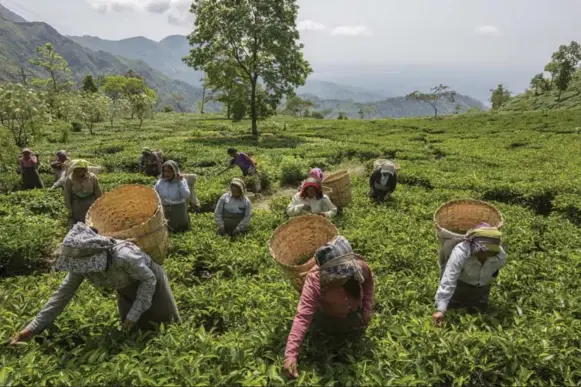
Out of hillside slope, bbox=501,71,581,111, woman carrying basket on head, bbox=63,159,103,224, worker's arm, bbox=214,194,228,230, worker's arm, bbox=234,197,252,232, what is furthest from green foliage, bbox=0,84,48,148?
hillside slope, bbox=501,71,581,111

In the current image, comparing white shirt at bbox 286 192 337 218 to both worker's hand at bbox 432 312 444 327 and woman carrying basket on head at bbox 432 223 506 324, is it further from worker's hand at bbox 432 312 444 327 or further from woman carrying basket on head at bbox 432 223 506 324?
worker's hand at bbox 432 312 444 327

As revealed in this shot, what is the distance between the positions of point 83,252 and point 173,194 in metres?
4.09

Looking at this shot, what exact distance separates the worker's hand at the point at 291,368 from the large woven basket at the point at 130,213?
6.32 ft

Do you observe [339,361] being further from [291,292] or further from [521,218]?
[521,218]

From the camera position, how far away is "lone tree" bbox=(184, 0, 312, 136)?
24.1m

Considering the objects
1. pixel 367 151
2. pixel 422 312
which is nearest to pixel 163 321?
pixel 422 312

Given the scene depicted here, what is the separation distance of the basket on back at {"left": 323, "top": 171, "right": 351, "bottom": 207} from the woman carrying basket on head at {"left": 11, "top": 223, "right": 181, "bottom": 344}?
5107mm

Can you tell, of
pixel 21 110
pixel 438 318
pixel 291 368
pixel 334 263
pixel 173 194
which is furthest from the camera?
pixel 21 110

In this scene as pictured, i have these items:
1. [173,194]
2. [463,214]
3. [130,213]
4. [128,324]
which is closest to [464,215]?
[463,214]

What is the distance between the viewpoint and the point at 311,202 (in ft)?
23.5

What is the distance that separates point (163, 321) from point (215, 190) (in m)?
6.93

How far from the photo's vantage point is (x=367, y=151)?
749 inches

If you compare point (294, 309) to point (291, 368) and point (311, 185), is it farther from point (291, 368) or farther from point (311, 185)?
point (311, 185)

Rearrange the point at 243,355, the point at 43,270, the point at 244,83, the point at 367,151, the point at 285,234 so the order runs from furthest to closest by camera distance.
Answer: the point at 244,83 → the point at 367,151 → the point at 43,270 → the point at 285,234 → the point at 243,355
